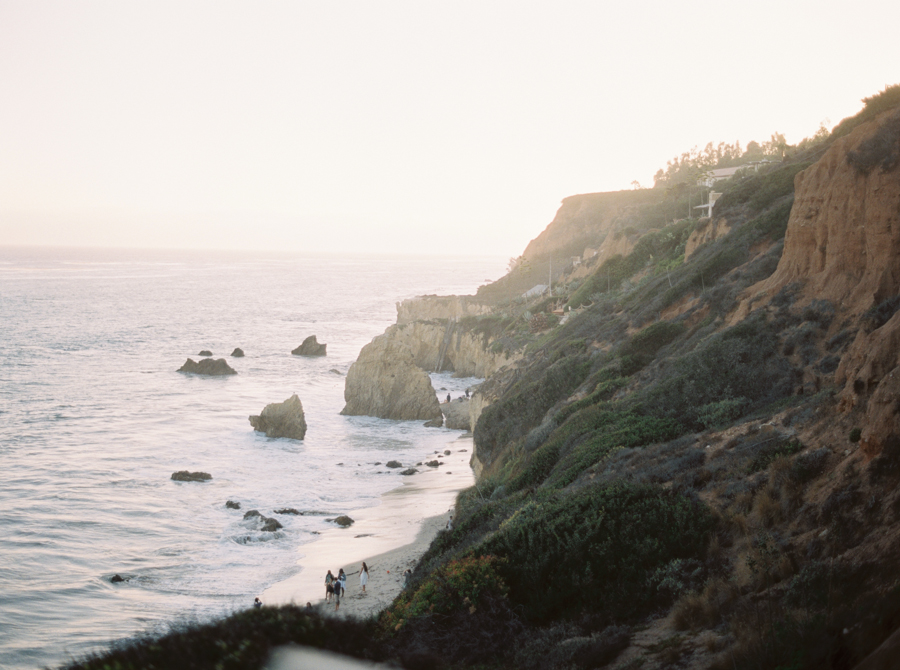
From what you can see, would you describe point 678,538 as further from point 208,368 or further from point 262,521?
point 208,368

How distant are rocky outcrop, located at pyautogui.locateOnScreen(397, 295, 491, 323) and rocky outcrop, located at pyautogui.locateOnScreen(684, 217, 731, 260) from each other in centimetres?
4114

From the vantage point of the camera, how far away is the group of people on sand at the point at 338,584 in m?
17.1

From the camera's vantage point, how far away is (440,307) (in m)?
78.3

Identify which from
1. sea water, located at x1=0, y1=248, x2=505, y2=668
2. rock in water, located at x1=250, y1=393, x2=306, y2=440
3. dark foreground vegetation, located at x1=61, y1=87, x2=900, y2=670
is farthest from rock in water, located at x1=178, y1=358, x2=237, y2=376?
dark foreground vegetation, located at x1=61, y1=87, x2=900, y2=670

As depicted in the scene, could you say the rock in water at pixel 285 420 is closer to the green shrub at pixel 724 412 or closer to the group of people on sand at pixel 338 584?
the group of people on sand at pixel 338 584

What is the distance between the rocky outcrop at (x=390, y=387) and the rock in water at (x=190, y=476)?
52.8ft

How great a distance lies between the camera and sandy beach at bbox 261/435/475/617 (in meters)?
17.7

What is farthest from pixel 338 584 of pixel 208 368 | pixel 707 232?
pixel 208 368

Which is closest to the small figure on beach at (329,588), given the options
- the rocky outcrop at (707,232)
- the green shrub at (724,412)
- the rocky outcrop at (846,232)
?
the green shrub at (724,412)

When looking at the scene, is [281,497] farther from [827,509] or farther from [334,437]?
[827,509]

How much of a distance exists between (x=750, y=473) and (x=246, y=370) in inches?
2208

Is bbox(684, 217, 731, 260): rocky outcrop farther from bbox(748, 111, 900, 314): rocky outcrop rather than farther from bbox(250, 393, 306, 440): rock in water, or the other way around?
bbox(250, 393, 306, 440): rock in water

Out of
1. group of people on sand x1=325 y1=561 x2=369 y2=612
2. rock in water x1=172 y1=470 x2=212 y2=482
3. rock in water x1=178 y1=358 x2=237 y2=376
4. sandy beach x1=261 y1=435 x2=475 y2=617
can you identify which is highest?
rock in water x1=178 y1=358 x2=237 y2=376

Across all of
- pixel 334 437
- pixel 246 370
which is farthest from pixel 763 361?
pixel 246 370
